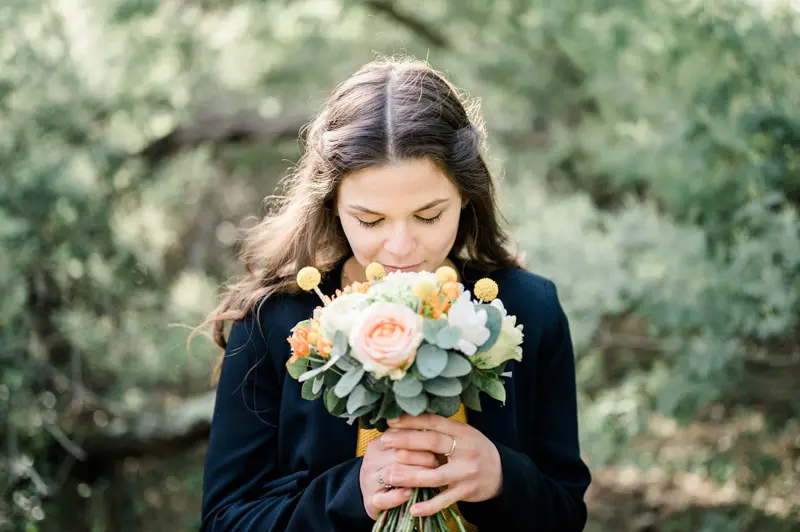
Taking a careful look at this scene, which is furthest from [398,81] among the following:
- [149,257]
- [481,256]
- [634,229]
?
[149,257]

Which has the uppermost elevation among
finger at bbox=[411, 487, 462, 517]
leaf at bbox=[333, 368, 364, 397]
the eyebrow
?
the eyebrow

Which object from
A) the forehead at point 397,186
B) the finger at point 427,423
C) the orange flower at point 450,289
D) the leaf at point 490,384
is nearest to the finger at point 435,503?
the finger at point 427,423

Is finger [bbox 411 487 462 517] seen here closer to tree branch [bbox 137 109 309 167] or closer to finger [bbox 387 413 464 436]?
finger [bbox 387 413 464 436]

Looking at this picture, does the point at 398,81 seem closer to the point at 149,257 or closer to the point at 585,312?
the point at 585,312

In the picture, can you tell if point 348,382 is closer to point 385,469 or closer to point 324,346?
point 324,346

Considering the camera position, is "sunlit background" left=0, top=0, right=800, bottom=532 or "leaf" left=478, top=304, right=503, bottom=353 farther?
"sunlit background" left=0, top=0, right=800, bottom=532

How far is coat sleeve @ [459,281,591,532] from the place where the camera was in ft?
6.66

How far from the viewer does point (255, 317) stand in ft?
7.53

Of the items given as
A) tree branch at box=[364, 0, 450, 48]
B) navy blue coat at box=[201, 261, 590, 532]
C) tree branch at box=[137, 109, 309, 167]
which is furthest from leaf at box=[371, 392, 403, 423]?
tree branch at box=[364, 0, 450, 48]

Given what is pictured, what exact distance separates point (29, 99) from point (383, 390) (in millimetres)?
3207

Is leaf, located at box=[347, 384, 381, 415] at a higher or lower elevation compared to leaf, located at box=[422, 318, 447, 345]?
lower

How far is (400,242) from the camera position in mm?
2016

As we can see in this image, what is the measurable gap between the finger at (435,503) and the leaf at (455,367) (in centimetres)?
32

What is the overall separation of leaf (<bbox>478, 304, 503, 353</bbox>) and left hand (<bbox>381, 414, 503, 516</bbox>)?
229 millimetres
